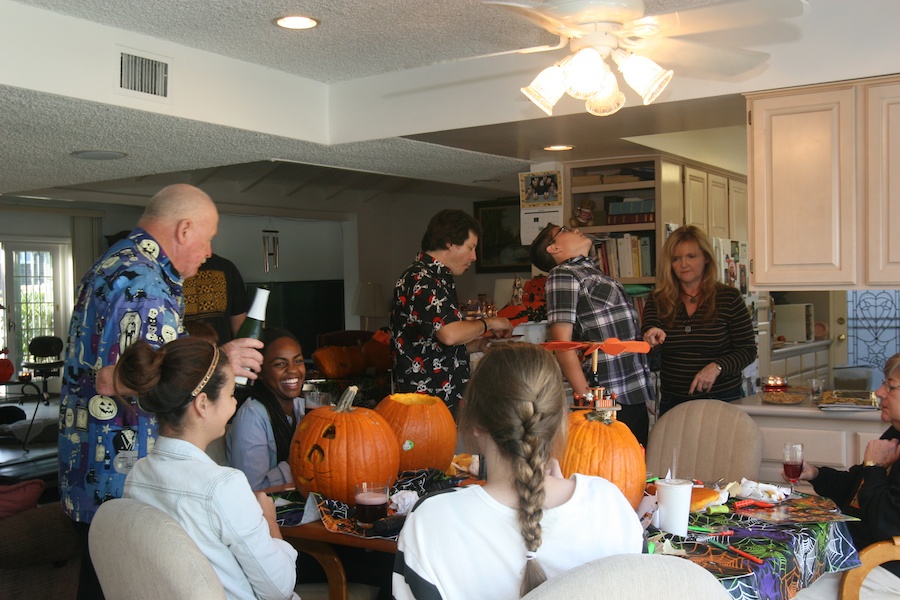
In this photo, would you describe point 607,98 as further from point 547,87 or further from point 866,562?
point 866,562

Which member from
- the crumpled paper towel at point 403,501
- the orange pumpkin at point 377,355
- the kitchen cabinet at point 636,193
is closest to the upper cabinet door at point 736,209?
the kitchen cabinet at point 636,193

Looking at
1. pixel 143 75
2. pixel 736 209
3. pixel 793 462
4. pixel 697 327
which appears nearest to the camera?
pixel 793 462

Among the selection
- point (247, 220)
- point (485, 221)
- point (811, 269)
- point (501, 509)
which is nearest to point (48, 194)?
point (247, 220)

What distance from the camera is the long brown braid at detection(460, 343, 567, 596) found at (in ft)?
5.30

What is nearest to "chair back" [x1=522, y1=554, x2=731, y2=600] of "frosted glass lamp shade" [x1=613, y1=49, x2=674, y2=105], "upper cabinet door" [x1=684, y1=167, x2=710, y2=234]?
"frosted glass lamp shade" [x1=613, y1=49, x2=674, y2=105]

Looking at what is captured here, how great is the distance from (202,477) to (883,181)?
297 cm

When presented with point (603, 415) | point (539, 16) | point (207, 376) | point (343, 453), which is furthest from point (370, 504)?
point (539, 16)

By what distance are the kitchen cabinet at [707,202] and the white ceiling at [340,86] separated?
331 millimetres

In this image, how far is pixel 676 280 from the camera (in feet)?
13.9

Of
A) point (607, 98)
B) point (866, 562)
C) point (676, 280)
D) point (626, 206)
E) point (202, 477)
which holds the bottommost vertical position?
point (866, 562)

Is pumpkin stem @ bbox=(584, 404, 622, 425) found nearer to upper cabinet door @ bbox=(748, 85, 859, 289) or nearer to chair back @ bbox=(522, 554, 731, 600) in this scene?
chair back @ bbox=(522, 554, 731, 600)

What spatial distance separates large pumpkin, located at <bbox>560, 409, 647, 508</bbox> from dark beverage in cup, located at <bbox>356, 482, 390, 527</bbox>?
48 cm

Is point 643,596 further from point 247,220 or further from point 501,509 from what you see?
point 247,220

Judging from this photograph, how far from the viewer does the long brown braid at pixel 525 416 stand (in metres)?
1.62
